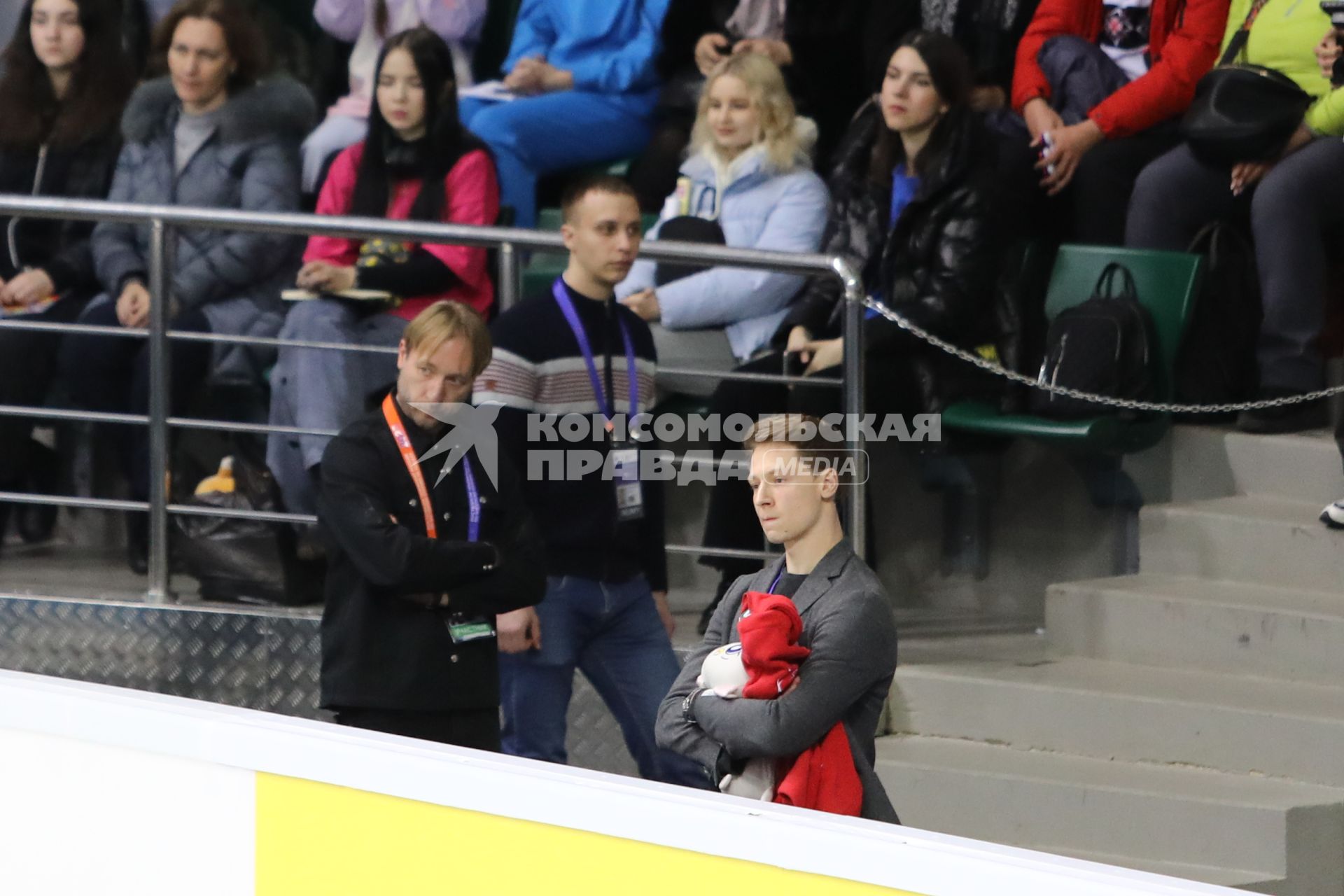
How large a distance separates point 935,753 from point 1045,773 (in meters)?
0.31

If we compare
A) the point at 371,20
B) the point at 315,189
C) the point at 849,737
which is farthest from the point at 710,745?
the point at 371,20

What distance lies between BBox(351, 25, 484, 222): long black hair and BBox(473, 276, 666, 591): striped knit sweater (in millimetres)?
1443

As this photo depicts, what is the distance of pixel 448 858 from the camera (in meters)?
2.84

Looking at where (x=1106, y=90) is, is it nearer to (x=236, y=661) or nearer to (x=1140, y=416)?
(x=1140, y=416)

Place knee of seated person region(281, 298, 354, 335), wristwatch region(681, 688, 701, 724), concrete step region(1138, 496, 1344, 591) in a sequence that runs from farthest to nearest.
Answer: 1. knee of seated person region(281, 298, 354, 335)
2. concrete step region(1138, 496, 1344, 591)
3. wristwatch region(681, 688, 701, 724)

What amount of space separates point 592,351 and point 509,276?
68cm

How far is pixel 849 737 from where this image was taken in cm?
327

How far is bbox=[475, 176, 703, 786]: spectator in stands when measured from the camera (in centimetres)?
457

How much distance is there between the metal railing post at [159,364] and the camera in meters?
5.24

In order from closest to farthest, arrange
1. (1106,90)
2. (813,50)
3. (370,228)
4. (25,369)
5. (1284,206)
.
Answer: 1. (370,228)
2. (1284,206)
3. (1106,90)
4. (25,369)
5. (813,50)

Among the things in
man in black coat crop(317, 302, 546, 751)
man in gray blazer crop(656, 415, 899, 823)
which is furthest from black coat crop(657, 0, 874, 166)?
man in gray blazer crop(656, 415, 899, 823)

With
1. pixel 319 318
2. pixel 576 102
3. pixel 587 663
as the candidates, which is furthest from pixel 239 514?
pixel 576 102

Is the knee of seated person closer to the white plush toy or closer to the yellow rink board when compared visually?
the white plush toy

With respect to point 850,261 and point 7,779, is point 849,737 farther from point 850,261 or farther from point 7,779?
point 850,261
